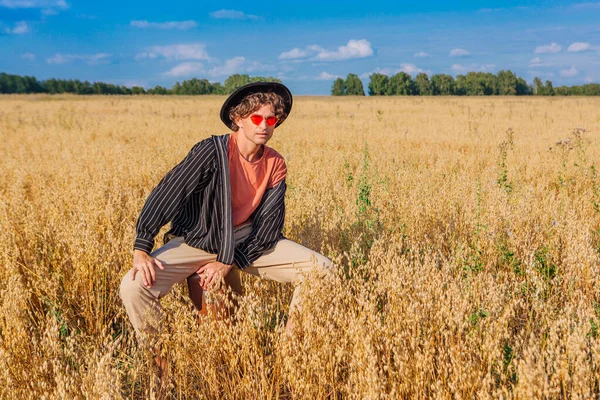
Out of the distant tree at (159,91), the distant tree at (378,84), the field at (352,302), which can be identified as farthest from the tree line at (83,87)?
the field at (352,302)

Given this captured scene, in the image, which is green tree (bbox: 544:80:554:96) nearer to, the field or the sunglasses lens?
the field

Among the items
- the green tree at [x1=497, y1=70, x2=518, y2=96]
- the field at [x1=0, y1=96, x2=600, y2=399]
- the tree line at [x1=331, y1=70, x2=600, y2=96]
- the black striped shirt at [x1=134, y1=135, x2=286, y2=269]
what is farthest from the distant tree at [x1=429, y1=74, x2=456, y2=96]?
the black striped shirt at [x1=134, y1=135, x2=286, y2=269]

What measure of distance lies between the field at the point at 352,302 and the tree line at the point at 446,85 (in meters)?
90.4

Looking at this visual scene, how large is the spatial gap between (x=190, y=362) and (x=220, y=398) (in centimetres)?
24

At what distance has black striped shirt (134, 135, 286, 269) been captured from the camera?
2.51 meters

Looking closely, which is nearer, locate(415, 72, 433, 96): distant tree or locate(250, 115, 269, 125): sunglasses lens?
locate(250, 115, 269, 125): sunglasses lens

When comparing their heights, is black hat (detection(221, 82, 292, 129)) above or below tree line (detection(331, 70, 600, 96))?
below

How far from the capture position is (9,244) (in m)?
3.43

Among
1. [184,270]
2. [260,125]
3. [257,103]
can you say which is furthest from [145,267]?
[257,103]

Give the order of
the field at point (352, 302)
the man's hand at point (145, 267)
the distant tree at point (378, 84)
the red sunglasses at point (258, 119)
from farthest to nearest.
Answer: the distant tree at point (378, 84)
the red sunglasses at point (258, 119)
the man's hand at point (145, 267)
the field at point (352, 302)

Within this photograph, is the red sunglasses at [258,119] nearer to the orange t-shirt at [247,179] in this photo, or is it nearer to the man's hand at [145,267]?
the orange t-shirt at [247,179]

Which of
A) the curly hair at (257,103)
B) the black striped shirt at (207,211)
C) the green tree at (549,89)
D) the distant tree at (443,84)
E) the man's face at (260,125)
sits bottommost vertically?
the black striped shirt at (207,211)

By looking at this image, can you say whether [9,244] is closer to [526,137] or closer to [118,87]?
[526,137]

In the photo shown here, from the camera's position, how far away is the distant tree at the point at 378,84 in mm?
95688
